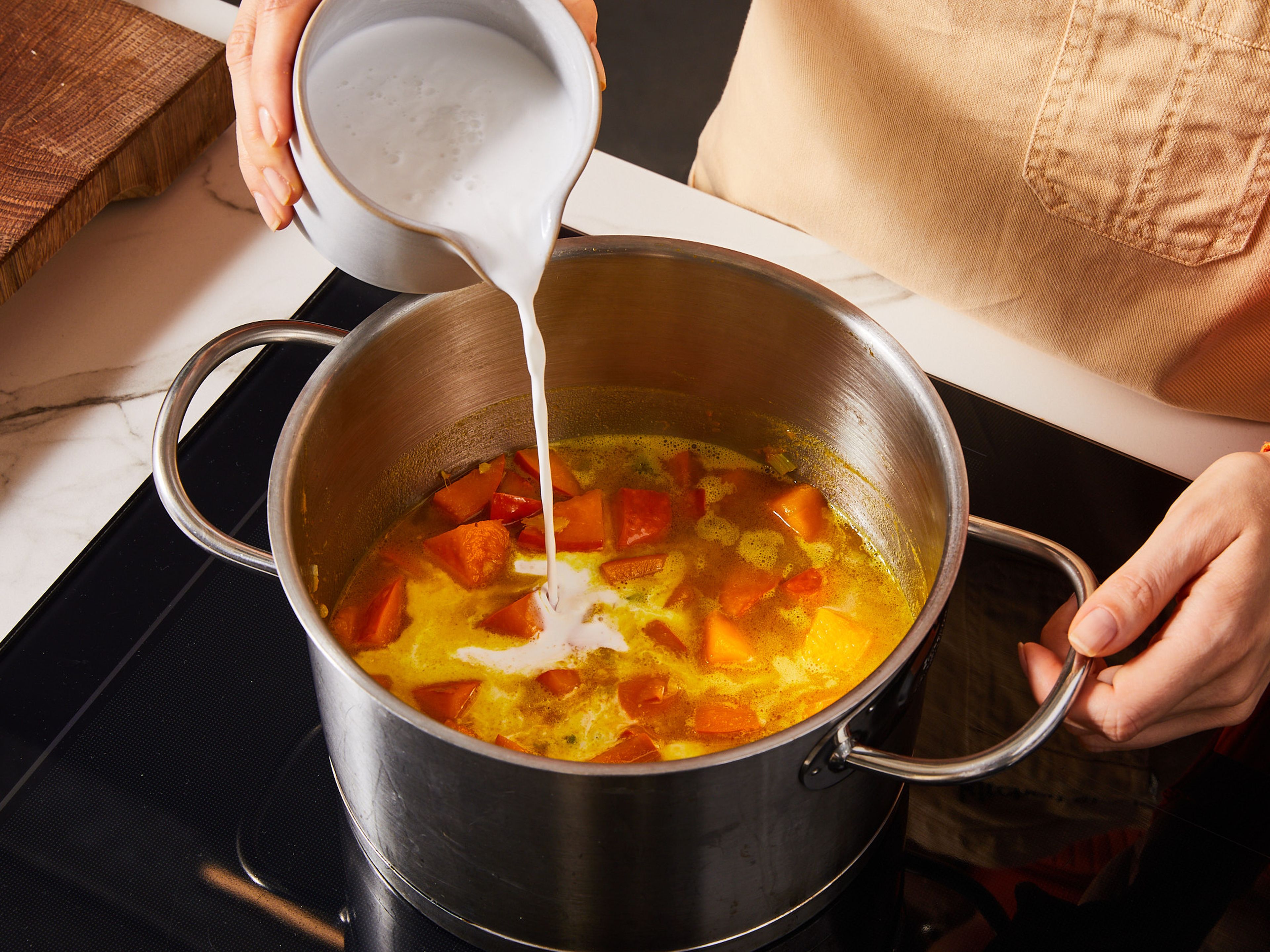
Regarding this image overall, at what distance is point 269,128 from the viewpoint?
80cm

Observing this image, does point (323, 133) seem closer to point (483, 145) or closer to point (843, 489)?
point (483, 145)

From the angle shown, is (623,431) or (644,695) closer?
(644,695)

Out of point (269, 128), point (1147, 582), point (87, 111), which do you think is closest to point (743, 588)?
point (1147, 582)

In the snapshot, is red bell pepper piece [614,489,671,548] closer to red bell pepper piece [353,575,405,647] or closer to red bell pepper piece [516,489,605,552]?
red bell pepper piece [516,489,605,552]

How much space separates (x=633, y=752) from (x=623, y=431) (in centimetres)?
43

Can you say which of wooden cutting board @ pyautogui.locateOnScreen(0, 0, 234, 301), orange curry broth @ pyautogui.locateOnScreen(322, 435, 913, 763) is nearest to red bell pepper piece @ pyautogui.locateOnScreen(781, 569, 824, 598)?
orange curry broth @ pyautogui.locateOnScreen(322, 435, 913, 763)

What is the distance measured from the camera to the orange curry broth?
1101mm

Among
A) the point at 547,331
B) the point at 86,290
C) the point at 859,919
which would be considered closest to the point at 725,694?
the point at 859,919

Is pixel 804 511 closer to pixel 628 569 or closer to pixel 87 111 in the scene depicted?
pixel 628 569

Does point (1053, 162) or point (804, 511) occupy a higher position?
point (1053, 162)

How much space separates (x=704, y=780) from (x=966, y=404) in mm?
724

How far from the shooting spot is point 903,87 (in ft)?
4.11

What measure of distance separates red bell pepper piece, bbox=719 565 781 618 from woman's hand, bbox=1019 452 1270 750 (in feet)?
0.94

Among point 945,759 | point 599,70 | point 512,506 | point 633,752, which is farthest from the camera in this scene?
point 512,506
